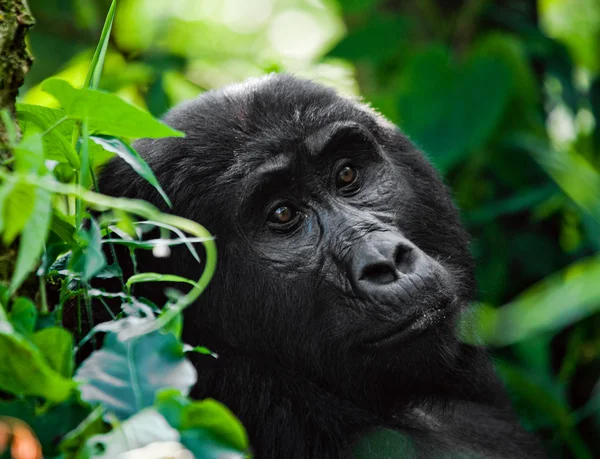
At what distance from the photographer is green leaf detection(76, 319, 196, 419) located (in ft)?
4.21

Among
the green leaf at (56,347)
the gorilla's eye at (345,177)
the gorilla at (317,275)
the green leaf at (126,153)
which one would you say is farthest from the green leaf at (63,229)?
the gorilla's eye at (345,177)

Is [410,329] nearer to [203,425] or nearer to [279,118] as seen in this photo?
[279,118]

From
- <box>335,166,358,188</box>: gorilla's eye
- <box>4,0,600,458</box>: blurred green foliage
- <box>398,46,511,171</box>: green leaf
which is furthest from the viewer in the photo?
<box>398,46,511,171</box>: green leaf

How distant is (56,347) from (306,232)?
4.21 ft

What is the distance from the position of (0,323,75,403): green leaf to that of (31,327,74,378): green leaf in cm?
5

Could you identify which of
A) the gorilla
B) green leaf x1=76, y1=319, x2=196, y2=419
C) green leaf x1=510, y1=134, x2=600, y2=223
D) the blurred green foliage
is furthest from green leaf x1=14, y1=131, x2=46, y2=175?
the blurred green foliage

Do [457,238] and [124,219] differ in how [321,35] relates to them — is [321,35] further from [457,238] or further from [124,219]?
[124,219]

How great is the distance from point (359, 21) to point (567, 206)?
2193 mm

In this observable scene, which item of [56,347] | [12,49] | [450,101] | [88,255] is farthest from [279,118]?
[450,101]

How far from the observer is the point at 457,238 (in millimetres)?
2861

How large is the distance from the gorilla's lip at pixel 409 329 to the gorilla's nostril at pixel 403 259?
143mm

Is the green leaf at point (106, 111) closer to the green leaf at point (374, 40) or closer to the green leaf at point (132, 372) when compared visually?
the green leaf at point (132, 372)

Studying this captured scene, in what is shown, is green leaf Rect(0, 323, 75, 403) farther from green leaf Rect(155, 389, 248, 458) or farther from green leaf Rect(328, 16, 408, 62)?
green leaf Rect(328, 16, 408, 62)

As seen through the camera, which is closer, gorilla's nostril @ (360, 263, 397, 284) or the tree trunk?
the tree trunk
